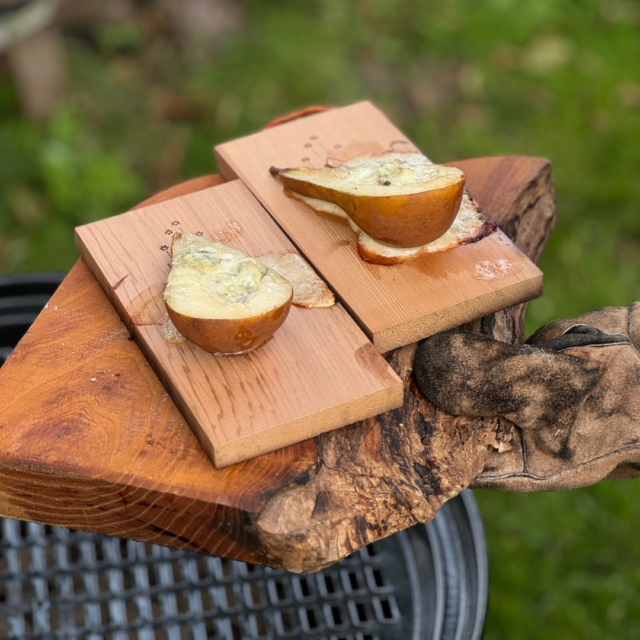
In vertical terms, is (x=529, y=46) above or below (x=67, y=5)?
below

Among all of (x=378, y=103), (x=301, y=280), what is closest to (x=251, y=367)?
(x=301, y=280)

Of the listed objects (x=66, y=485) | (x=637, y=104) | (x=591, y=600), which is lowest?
(x=591, y=600)

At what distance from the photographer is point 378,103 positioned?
4418mm

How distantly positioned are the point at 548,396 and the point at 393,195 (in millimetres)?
517

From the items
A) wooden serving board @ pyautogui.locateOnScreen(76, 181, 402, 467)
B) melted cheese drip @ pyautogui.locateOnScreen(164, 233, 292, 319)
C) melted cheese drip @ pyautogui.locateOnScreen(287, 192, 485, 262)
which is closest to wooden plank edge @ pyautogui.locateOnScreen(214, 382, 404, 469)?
wooden serving board @ pyautogui.locateOnScreen(76, 181, 402, 467)

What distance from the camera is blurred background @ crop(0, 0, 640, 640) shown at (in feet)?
11.9

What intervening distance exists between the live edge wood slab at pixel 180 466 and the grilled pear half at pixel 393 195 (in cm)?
27

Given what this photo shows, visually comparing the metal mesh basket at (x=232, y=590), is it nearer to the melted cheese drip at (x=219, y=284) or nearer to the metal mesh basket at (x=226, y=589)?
the metal mesh basket at (x=226, y=589)

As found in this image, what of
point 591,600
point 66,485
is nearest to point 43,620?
point 66,485

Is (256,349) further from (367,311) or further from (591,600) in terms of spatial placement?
(591,600)

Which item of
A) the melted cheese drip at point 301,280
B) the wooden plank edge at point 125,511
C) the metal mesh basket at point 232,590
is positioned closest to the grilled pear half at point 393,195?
Answer: the melted cheese drip at point 301,280

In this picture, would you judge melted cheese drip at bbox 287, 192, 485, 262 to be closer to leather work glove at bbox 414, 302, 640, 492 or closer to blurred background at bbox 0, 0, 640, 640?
leather work glove at bbox 414, 302, 640, 492

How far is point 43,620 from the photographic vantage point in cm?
229

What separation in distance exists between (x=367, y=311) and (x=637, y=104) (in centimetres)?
338
